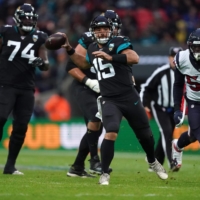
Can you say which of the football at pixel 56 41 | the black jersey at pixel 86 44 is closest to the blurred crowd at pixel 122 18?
the black jersey at pixel 86 44

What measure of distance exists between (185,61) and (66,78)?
10.5 metres

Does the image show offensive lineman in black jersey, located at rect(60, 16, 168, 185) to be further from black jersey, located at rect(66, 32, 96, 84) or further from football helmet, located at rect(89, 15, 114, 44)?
black jersey, located at rect(66, 32, 96, 84)

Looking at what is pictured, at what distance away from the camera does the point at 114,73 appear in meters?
7.25

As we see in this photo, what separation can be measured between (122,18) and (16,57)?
10.0 m

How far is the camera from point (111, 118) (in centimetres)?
704

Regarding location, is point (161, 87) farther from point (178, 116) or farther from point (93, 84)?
point (178, 116)

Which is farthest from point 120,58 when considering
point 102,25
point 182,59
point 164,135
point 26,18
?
point 164,135

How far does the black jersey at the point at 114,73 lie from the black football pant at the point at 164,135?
270 cm

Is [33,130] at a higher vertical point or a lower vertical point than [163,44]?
lower

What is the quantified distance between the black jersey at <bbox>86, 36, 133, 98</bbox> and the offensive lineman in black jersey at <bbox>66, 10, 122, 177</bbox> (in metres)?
0.91

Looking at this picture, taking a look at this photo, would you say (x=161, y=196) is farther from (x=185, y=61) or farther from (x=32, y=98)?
(x=32, y=98)

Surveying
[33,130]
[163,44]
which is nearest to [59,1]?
[163,44]

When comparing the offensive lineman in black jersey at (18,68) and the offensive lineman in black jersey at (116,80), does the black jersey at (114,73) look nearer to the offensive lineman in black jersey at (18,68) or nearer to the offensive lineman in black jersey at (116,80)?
the offensive lineman in black jersey at (116,80)

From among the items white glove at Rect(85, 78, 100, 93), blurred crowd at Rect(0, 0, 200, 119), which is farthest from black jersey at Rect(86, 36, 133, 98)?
blurred crowd at Rect(0, 0, 200, 119)
